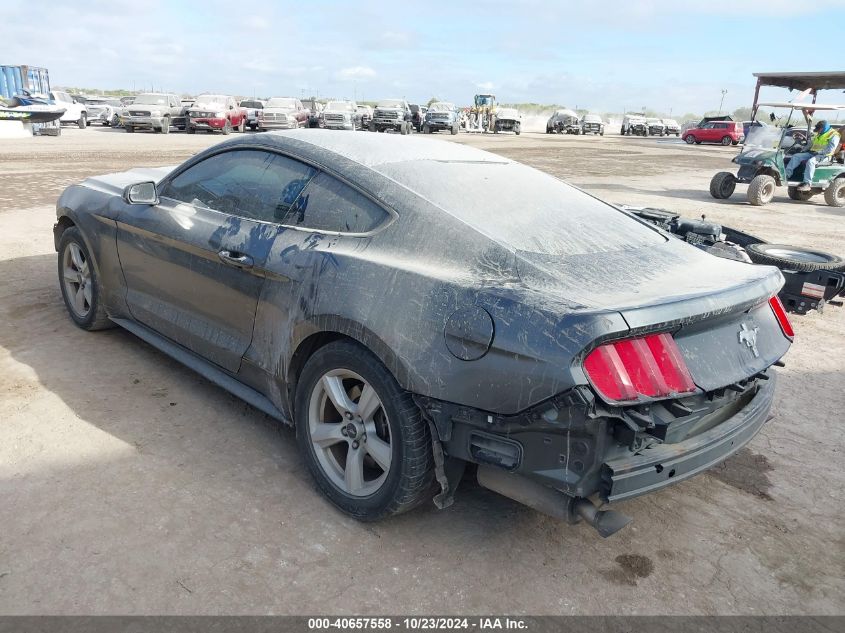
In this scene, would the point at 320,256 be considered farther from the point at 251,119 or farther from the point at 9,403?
the point at 251,119

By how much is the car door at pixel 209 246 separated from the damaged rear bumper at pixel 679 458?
176 cm

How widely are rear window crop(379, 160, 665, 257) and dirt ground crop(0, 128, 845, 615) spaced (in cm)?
118

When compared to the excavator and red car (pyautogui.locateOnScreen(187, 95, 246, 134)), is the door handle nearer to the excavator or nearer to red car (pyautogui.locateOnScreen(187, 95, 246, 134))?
red car (pyautogui.locateOnScreen(187, 95, 246, 134))

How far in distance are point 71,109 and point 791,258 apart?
1212 inches

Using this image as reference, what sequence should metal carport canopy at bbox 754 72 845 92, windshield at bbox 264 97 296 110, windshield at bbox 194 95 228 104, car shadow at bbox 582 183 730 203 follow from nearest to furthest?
car shadow at bbox 582 183 730 203 < metal carport canopy at bbox 754 72 845 92 < windshield at bbox 194 95 228 104 < windshield at bbox 264 97 296 110

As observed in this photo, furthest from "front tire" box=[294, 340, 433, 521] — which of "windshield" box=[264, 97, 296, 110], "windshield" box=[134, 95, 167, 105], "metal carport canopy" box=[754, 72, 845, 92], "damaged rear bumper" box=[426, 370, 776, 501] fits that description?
"windshield" box=[264, 97, 296, 110]

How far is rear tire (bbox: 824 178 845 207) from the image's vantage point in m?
13.4

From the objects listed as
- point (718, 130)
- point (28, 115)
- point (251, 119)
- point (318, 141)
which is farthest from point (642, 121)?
point (318, 141)

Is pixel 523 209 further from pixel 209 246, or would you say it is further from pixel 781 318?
pixel 209 246

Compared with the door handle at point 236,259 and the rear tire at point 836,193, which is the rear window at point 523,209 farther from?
the rear tire at point 836,193

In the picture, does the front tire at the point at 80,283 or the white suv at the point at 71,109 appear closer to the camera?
the front tire at the point at 80,283

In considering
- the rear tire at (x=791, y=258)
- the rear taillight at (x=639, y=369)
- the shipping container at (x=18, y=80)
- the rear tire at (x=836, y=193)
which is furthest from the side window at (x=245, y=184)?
the shipping container at (x=18, y=80)

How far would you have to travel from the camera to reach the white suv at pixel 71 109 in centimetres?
2796

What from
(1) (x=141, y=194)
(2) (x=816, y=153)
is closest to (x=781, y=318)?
(1) (x=141, y=194)
